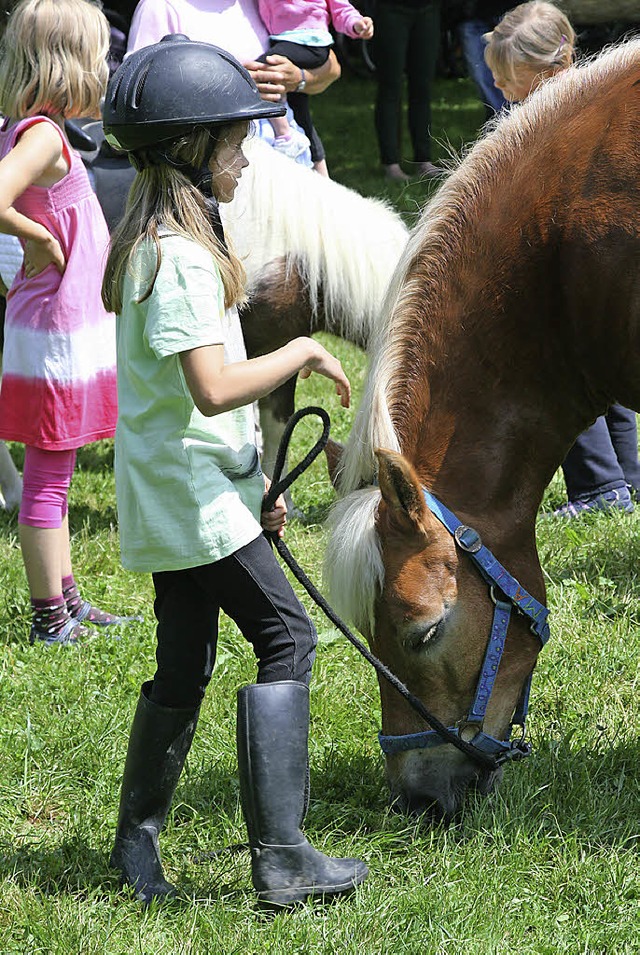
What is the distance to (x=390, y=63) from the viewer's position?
10.6 m

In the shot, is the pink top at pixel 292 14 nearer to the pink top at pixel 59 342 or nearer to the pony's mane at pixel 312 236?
the pony's mane at pixel 312 236

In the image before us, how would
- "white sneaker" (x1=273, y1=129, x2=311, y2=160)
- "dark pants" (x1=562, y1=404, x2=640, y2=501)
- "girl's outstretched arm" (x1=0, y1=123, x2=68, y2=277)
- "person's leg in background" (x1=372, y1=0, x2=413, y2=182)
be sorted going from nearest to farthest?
"girl's outstretched arm" (x1=0, y1=123, x2=68, y2=277)
"dark pants" (x1=562, y1=404, x2=640, y2=501)
"white sneaker" (x1=273, y1=129, x2=311, y2=160)
"person's leg in background" (x1=372, y1=0, x2=413, y2=182)

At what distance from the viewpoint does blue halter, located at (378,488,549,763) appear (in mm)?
2646

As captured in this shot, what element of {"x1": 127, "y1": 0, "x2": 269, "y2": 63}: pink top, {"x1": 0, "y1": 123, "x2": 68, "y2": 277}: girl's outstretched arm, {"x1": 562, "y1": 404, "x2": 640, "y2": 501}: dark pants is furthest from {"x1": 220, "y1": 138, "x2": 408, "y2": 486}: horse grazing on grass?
{"x1": 562, "y1": 404, "x2": 640, "y2": 501}: dark pants

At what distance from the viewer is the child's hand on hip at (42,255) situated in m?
3.86

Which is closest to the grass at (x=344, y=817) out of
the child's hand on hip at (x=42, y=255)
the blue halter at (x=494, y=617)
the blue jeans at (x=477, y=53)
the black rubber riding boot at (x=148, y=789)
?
the black rubber riding boot at (x=148, y=789)

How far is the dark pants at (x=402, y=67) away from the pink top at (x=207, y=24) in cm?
592

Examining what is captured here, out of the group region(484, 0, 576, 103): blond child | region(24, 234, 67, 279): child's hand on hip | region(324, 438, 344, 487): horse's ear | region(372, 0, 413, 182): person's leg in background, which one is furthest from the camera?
region(372, 0, 413, 182): person's leg in background

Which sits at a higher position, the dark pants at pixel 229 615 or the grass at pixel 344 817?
the dark pants at pixel 229 615

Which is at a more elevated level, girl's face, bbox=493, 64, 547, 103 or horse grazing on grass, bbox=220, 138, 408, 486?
girl's face, bbox=493, 64, 547, 103

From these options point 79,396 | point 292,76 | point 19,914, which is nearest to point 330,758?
point 19,914

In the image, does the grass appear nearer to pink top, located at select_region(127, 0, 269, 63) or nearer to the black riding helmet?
the black riding helmet

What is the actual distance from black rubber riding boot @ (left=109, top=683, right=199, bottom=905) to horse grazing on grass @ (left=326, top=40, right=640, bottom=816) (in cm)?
49

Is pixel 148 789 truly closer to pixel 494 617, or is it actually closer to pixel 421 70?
pixel 494 617
